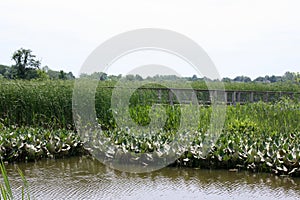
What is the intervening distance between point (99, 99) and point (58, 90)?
3.06 ft

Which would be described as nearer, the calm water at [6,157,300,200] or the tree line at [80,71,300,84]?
the calm water at [6,157,300,200]

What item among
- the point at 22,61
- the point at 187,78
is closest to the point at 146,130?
the point at 187,78

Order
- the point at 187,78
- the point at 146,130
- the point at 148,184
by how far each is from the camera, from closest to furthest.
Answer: the point at 148,184, the point at 146,130, the point at 187,78

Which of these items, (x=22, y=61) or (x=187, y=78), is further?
(x=22, y=61)

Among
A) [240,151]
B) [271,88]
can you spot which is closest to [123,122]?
[240,151]

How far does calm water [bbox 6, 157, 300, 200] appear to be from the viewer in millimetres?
4910

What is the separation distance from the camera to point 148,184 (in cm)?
540

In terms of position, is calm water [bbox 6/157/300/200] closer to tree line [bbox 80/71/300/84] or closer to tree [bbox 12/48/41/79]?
tree line [bbox 80/71/300/84]

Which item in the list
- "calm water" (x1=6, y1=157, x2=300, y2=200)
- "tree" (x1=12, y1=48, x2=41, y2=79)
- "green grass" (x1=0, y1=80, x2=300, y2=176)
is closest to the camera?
"calm water" (x1=6, y1=157, x2=300, y2=200)

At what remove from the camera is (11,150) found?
686 cm

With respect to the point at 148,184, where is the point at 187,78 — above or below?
above

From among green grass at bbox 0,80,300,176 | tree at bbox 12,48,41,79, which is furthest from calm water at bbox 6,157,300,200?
tree at bbox 12,48,41,79

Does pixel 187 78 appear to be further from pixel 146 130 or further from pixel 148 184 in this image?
pixel 148 184

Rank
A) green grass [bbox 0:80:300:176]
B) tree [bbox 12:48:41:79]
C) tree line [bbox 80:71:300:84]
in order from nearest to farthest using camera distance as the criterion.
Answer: green grass [bbox 0:80:300:176], tree line [bbox 80:71:300:84], tree [bbox 12:48:41:79]
